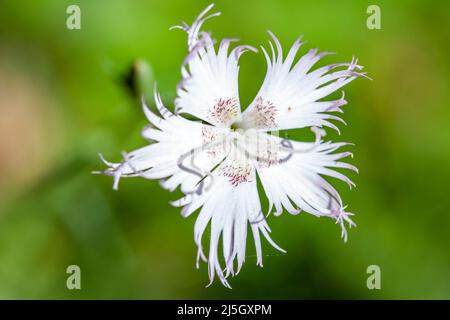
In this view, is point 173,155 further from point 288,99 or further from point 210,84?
point 288,99

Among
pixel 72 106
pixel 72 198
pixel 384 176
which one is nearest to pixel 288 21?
pixel 384 176

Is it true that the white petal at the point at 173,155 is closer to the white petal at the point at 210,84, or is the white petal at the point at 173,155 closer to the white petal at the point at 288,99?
the white petal at the point at 210,84

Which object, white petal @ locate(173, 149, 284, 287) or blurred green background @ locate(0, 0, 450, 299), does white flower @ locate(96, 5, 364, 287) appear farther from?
blurred green background @ locate(0, 0, 450, 299)

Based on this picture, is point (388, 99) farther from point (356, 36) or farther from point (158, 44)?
point (158, 44)

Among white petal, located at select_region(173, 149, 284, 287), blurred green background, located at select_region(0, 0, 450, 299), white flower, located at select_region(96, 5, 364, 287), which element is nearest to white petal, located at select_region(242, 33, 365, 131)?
white flower, located at select_region(96, 5, 364, 287)

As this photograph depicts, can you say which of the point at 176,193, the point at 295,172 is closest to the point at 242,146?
the point at 295,172
